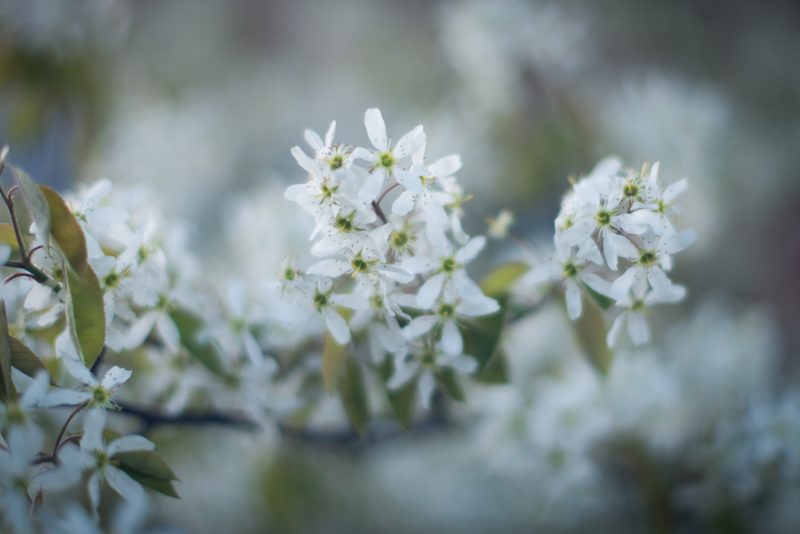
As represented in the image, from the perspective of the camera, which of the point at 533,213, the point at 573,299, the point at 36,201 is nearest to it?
the point at 36,201

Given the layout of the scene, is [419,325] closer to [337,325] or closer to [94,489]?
[337,325]

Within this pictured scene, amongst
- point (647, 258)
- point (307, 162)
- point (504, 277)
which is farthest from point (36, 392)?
point (647, 258)

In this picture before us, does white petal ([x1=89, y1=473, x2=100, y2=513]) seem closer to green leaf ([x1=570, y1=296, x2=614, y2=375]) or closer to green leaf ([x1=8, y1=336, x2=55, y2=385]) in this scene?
green leaf ([x1=8, y1=336, x2=55, y2=385])

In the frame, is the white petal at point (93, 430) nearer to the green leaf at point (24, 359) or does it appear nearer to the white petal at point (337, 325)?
the green leaf at point (24, 359)

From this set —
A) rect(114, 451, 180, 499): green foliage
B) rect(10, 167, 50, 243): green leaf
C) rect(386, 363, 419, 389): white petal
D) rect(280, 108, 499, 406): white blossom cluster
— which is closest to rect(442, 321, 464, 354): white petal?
rect(280, 108, 499, 406): white blossom cluster

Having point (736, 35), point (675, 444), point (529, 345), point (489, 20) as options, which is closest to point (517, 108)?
point (489, 20)

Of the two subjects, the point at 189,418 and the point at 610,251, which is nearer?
the point at 610,251
